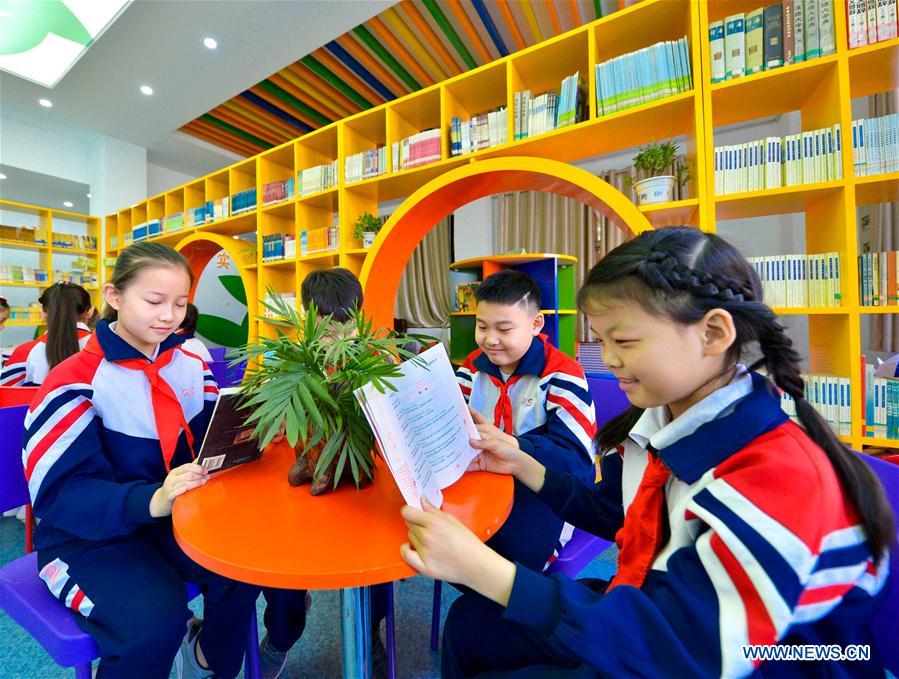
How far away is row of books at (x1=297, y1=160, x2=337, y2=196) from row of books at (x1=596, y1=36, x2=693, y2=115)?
2106mm

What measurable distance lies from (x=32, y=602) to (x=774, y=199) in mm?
2926

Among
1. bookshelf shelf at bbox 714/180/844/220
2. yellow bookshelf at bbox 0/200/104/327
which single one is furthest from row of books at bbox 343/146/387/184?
yellow bookshelf at bbox 0/200/104/327

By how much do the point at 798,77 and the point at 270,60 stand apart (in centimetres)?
415

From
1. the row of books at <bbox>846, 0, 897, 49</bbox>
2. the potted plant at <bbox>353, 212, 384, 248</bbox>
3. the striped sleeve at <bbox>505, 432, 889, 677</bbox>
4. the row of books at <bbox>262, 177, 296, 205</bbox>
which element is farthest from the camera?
the row of books at <bbox>262, 177, 296, 205</bbox>

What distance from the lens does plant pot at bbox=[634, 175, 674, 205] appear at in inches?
81.3

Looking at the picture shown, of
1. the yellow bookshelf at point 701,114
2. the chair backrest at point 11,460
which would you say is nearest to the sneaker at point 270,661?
the chair backrest at point 11,460

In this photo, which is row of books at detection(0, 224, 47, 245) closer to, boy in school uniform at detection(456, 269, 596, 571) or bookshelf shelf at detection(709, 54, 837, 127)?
boy in school uniform at detection(456, 269, 596, 571)

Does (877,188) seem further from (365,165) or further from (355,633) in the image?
(365,165)

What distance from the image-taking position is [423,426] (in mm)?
803

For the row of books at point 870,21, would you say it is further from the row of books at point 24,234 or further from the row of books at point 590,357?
the row of books at point 24,234

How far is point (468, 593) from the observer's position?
97 cm

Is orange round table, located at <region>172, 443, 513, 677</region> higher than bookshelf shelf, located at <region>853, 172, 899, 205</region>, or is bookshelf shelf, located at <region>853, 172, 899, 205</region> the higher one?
bookshelf shelf, located at <region>853, 172, 899, 205</region>

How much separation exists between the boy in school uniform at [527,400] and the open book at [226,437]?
0.56 meters

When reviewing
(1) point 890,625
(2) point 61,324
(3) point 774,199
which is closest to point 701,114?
(3) point 774,199
